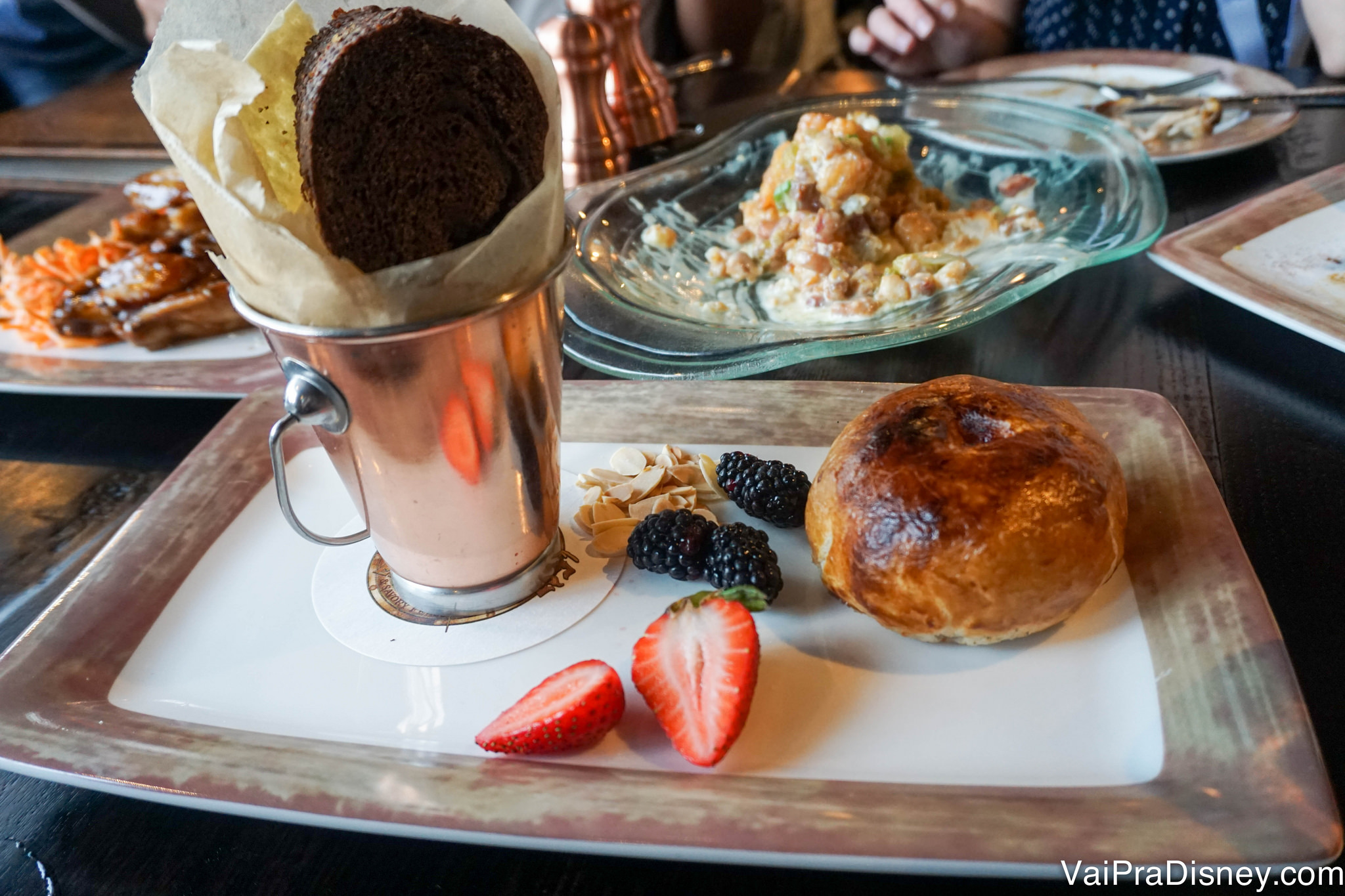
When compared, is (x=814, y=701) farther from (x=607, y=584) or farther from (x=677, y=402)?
(x=677, y=402)


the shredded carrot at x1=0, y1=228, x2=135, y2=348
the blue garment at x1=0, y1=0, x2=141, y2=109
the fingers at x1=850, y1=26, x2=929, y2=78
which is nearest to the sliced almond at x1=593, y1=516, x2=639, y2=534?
the shredded carrot at x1=0, y1=228, x2=135, y2=348

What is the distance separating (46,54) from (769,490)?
4.21 m

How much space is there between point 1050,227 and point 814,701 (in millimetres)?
980

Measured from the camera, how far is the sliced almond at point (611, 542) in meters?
0.78

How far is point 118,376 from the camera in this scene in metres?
1.17

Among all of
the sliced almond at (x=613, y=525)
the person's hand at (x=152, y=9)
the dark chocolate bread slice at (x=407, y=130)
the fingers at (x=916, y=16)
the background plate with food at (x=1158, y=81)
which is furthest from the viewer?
the person's hand at (x=152, y=9)

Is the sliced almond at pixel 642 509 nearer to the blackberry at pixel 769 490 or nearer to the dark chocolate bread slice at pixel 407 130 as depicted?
the blackberry at pixel 769 490

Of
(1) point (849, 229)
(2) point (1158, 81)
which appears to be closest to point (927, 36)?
(2) point (1158, 81)

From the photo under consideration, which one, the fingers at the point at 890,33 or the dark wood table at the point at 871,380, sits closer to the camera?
the dark wood table at the point at 871,380

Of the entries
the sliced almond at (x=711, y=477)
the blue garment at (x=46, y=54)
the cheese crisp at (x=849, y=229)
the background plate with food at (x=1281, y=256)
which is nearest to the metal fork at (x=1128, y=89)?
the cheese crisp at (x=849, y=229)

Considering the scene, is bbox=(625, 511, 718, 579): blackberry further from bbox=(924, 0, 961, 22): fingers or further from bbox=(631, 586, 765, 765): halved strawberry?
bbox=(924, 0, 961, 22): fingers

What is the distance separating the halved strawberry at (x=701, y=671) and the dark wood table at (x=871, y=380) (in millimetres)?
82

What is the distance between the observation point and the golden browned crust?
2.00ft

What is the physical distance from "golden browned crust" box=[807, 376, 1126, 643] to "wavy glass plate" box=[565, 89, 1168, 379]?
0.97ft
